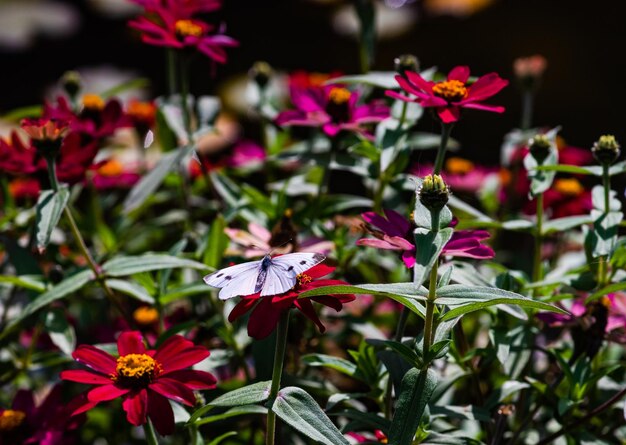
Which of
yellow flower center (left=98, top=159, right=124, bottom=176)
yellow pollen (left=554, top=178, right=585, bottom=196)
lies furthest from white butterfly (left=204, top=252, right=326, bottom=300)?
yellow flower center (left=98, top=159, right=124, bottom=176)

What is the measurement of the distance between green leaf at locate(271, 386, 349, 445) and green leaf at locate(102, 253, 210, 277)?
0.20m

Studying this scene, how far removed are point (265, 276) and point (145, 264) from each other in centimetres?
26

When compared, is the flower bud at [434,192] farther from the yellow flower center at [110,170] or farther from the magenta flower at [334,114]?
the yellow flower center at [110,170]

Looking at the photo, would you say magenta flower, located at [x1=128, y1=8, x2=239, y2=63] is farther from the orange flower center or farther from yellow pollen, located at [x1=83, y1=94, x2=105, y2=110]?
the orange flower center

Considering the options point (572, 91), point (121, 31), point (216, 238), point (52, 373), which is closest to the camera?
point (216, 238)

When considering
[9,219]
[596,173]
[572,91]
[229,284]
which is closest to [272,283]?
[229,284]

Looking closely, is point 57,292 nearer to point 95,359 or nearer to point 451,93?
point 95,359

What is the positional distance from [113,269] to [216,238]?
0.11 m

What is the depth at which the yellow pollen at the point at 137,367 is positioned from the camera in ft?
2.10

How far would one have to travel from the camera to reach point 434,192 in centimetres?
55

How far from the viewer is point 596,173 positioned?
0.77m

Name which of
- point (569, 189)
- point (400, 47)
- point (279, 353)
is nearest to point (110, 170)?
point (569, 189)

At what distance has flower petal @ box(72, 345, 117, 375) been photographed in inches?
25.5

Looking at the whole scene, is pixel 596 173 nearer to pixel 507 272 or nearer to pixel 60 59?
pixel 507 272
